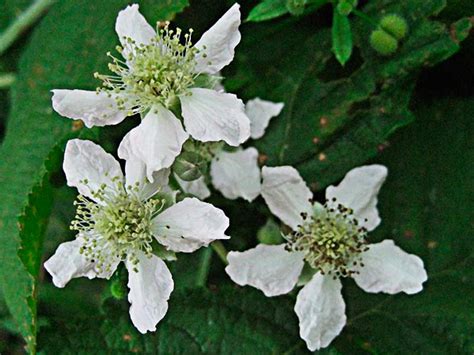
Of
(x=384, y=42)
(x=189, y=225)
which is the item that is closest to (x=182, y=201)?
(x=189, y=225)

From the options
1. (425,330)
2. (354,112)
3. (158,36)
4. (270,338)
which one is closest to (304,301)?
(270,338)

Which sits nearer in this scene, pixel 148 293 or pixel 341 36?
pixel 148 293

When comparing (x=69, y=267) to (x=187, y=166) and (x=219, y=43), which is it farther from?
(x=219, y=43)

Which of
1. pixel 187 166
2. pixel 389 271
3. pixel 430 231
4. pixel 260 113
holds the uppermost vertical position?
pixel 187 166

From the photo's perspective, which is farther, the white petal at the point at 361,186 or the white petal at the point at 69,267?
the white petal at the point at 361,186

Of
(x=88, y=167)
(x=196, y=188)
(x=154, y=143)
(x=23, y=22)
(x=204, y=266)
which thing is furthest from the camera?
(x=23, y=22)

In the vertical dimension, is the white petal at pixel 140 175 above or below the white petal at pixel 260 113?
above

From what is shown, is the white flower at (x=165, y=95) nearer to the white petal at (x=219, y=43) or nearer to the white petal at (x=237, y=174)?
the white petal at (x=219, y=43)

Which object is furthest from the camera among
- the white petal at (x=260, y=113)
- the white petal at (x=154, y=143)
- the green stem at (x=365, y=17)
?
the white petal at (x=260, y=113)

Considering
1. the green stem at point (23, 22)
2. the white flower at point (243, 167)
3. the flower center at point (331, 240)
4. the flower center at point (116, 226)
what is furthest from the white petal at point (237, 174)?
the green stem at point (23, 22)
